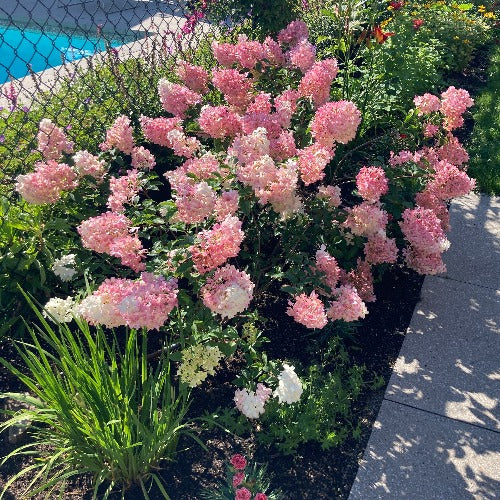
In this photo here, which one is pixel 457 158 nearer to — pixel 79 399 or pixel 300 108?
pixel 300 108

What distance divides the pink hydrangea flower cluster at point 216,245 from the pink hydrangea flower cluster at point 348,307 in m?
0.64

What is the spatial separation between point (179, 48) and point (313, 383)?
3.04 m

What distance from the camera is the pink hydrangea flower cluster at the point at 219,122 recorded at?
2906 mm

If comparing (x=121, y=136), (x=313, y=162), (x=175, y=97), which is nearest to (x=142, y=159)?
(x=121, y=136)

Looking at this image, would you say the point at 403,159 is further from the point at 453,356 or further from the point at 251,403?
the point at 251,403

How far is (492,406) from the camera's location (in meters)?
2.66

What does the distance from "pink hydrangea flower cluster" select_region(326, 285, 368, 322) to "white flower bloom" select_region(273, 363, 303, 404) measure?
41cm

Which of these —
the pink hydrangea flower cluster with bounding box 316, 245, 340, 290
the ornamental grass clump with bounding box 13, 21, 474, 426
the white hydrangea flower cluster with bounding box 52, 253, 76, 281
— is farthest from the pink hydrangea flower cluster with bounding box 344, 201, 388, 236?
the white hydrangea flower cluster with bounding box 52, 253, 76, 281

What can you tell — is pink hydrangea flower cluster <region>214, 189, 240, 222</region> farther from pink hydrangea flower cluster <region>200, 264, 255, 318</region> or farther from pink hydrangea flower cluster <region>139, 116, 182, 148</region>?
pink hydrangea flower cluster <region>139, 116, 182, 148</region>

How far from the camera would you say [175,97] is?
3.30 metres

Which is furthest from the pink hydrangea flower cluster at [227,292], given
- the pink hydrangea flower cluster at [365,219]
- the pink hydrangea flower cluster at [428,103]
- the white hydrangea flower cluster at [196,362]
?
the pink hydrangea flower cluster at [428,103]

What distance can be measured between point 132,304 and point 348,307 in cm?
101

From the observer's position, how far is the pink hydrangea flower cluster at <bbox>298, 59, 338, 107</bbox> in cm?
314

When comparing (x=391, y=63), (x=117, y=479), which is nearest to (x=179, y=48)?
(x=391, y=63)
